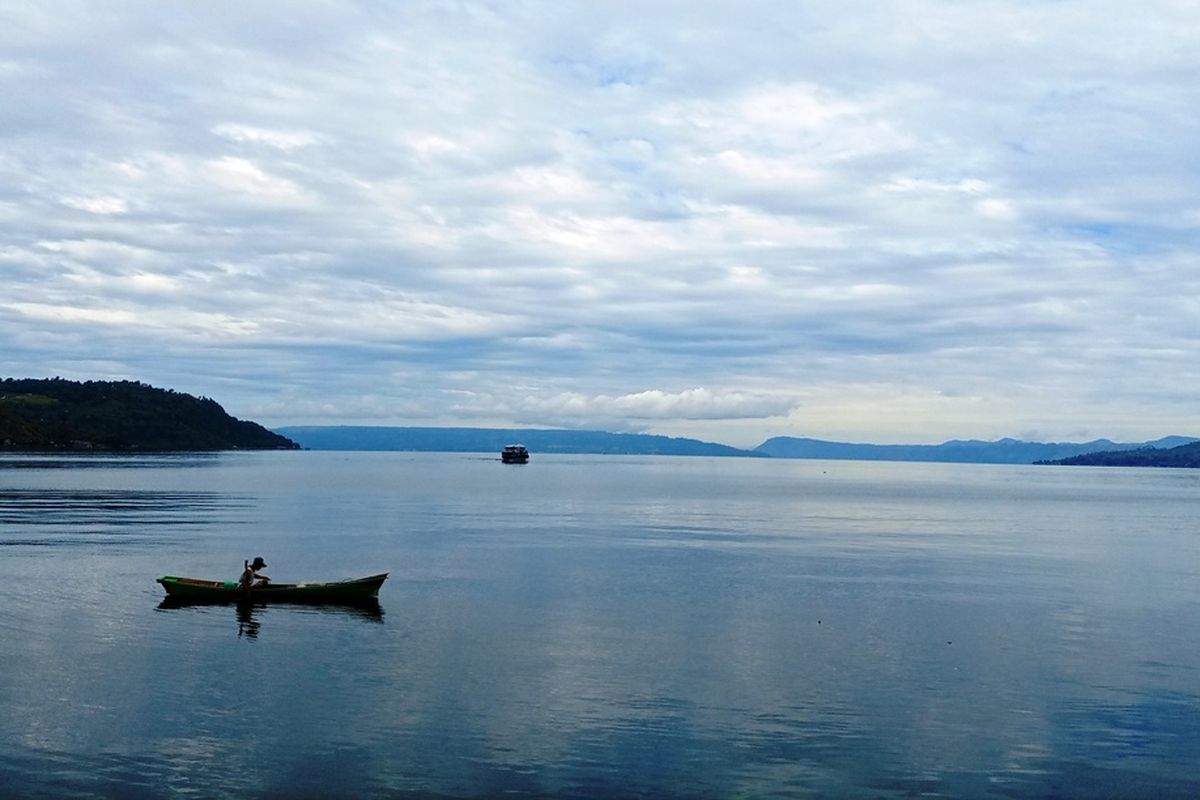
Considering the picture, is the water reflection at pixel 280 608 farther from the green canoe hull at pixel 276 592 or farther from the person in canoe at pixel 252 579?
the person in canoe at pixel 252 579

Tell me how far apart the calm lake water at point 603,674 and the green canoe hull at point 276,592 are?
1205 millimetres

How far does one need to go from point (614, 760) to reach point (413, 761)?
5.40 metres

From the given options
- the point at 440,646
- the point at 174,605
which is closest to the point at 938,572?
the point at 440,646

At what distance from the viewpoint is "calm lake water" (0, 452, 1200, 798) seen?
91.2 feet

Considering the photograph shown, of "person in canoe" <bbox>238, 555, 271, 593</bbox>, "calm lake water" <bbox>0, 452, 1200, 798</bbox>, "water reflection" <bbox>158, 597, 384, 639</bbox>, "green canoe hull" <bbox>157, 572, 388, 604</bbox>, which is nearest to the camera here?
"calm lake water" <bbox>0, 452, 1200, 798</bbox>

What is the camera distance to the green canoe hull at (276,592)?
5272 centimetres

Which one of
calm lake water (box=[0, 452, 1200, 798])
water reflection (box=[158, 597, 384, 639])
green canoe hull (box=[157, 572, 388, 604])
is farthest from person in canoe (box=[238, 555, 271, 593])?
calm lake water (box=[0, 452, 1200, 798])

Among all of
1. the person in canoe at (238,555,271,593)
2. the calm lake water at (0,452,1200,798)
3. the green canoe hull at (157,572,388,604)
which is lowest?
the calm lake water at (0,452,1200,798)

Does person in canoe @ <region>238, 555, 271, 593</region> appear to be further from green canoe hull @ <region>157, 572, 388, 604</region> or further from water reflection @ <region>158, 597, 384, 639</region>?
water reflection @ <region>158, 597, 384, 639</region>

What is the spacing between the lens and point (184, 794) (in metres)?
25.6

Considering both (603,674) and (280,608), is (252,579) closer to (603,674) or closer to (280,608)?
(280,608)

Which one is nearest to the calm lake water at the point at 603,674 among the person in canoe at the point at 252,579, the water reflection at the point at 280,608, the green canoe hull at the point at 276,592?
the water reflection at the point at 280,608

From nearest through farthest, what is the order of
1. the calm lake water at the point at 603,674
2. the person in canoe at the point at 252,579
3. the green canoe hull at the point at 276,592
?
1. the calm lake water at the point at 603,674
2. the person in canoe at the point at 252,579
3. the green canoe hull at the point at 276,592

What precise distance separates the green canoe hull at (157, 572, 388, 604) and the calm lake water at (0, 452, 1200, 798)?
1205mm
